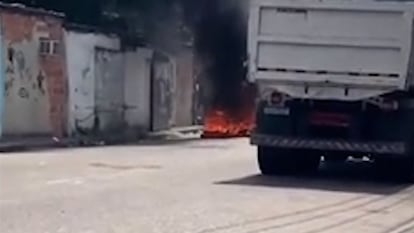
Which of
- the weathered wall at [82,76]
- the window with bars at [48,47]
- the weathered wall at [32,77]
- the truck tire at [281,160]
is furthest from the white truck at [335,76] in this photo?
the weathered wall at [82,76]

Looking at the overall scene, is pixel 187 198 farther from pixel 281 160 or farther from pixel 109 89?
pixel 109 89

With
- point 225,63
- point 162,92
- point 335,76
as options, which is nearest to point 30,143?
point 225,63

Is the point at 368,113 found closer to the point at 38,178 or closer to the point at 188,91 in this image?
the point at 38,178

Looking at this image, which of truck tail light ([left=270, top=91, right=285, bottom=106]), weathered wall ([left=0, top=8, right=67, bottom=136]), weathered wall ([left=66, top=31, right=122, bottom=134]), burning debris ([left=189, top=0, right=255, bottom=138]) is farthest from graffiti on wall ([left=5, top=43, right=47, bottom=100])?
truck tail light ([left=270, top=91, right=285, bottom=106])

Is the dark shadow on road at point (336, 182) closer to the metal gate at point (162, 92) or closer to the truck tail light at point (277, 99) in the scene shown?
the truck tail light at point (277, 99)

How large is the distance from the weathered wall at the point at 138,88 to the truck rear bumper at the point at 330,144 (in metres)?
18.0

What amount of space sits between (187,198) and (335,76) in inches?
167

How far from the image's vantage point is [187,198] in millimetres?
14461

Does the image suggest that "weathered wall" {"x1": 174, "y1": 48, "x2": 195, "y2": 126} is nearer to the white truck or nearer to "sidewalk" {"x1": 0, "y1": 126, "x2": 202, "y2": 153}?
"sidewalk" {"x1": 0, "y1": 126, "x2": 202, "y2": 153}

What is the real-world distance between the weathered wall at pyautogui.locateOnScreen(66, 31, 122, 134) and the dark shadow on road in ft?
Result: 40.7

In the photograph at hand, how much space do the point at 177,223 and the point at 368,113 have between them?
258 inches

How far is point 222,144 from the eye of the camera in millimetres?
29531

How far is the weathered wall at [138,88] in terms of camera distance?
35969 millimetres

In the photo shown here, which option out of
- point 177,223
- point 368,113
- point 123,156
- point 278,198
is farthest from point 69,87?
point 177,223
